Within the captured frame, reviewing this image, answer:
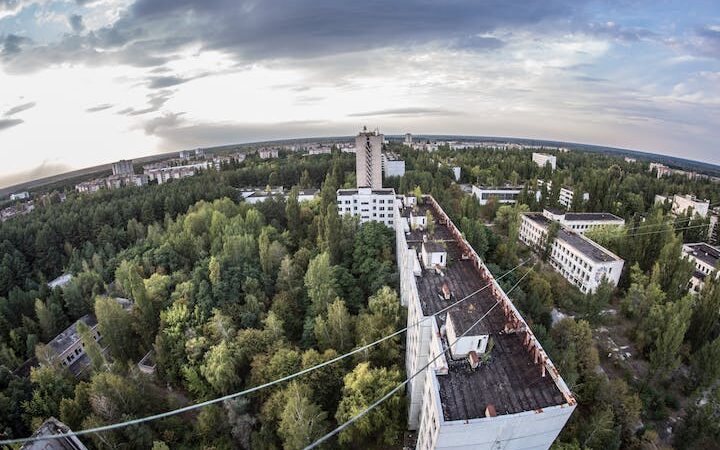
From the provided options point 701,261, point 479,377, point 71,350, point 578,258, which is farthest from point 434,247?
point 701,261

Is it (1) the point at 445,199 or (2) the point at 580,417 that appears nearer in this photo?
(2) the point at 580,417

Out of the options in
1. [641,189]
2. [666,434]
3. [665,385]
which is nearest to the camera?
[666,434]

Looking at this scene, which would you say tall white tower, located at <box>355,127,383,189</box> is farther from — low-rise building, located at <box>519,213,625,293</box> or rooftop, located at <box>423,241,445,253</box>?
rooftop, located at <box>423,241,445,253</box>

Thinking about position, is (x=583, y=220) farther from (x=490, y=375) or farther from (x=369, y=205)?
(x=490, y=375)

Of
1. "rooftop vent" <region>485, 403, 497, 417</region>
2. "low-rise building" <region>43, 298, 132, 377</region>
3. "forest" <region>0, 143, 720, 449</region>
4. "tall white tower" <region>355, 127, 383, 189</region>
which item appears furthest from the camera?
"tall white tower" <region>355, 127, 383, 189</region>

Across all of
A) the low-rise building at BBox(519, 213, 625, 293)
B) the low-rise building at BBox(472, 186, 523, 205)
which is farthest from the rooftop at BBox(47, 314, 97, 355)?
the low-rise building at BBox(472, 186, 523, 205)

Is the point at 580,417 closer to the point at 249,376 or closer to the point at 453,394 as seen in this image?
the point at 453,394

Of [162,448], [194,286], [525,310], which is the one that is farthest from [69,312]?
[525,310]

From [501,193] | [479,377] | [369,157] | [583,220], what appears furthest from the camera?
[501,193]
